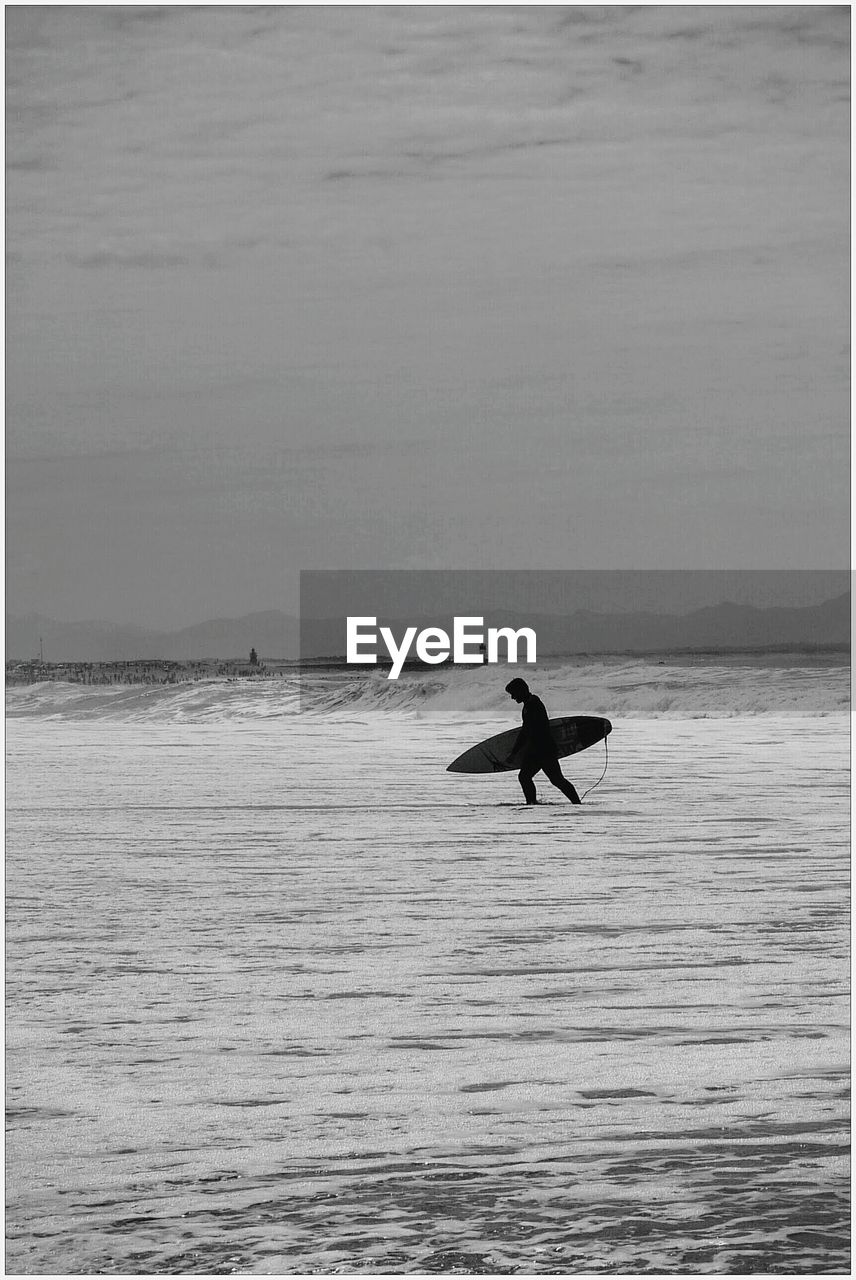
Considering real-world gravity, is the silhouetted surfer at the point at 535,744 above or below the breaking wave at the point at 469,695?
above

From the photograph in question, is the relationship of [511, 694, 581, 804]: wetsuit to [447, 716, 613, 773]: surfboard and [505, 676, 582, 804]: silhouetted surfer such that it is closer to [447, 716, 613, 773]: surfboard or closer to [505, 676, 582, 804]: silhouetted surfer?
[505, 676, 582, 804]: silhouetted surfer

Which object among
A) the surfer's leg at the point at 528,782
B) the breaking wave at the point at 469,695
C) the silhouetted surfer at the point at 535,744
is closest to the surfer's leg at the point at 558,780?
the silhouetted surfer at the point at 535,744

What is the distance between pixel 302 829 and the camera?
14.5 m

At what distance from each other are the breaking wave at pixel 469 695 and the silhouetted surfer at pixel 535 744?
22.4 meters

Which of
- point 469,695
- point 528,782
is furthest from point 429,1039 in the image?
point 469,695

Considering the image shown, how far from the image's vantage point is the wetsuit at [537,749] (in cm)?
1562

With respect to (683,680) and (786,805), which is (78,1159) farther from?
(683,680)

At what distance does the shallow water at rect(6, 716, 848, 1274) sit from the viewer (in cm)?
449

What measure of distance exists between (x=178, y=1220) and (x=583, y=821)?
10.5m

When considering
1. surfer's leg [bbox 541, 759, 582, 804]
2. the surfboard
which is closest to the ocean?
surfer's leg [bbox 541, 759, 582, 804]

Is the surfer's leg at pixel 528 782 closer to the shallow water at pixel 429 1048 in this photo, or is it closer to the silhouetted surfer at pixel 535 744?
the silhouetted surfer at pixel 535 744

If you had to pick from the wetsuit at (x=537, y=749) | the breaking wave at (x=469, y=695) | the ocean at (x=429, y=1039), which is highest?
the wetsuit at (x=537, y=749)

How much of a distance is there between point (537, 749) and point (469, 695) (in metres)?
30.7

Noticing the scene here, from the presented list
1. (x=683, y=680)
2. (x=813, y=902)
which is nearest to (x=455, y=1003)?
(x=813, y=902)
